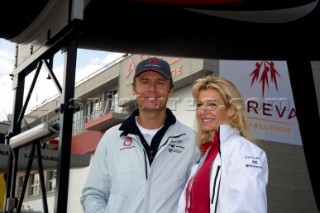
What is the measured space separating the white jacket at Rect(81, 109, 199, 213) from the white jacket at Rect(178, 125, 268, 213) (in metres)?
0.47

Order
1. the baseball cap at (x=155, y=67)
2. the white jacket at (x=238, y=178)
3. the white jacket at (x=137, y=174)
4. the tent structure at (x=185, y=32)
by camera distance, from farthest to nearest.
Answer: the tent structure at (x=185, y=32) → the baseball cap at (x=155, y=67) → the white jacket at (x=137, y=174) → the white jacket at (x=238, y=178)

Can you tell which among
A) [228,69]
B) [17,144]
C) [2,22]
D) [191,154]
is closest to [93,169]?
[191,154]

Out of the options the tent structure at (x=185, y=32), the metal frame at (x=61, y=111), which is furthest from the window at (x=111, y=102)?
the metal frame at (x=61, y=111)

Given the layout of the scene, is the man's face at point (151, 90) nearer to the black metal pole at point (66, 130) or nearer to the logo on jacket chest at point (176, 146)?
the logo on jacket chest at point (176, 146)

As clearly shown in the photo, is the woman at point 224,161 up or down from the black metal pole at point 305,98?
down

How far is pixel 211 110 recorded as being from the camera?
236 cm

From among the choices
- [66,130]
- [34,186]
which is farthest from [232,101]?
[34,186]

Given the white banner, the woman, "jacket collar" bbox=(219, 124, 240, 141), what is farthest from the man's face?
the white banner

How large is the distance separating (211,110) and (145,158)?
1.63 ft

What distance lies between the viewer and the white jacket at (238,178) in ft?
6.32

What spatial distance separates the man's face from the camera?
2.71 metres

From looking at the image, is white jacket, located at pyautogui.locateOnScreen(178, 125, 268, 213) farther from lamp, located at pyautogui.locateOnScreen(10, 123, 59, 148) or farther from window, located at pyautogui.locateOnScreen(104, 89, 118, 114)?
window, located at pyautogui.locateOnScreen(104, 89, 118, 114)

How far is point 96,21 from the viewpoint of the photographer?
17.1ft

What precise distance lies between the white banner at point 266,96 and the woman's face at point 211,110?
14.0 metres
